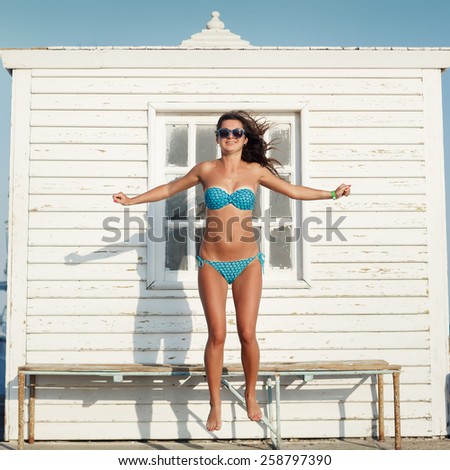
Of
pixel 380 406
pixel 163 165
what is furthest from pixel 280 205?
pixel 380 406

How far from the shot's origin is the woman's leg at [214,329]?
441 cm

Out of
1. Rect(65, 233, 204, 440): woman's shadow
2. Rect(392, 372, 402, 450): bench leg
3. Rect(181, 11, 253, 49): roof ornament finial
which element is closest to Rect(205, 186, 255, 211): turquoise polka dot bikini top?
Rect(65, 233, 204, 440): woman's shadow

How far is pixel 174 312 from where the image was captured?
5730 millimetres

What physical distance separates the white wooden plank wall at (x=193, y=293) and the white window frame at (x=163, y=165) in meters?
0.08

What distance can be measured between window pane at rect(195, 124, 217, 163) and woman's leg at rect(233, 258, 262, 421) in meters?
1.71

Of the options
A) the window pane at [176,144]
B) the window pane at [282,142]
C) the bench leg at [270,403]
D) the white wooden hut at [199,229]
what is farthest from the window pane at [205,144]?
the bench leg at [270,403]

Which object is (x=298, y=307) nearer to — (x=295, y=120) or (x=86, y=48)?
(x=295, y=120)

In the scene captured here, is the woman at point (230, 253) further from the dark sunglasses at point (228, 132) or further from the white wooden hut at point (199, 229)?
the white wooden hut at point (199, 229)

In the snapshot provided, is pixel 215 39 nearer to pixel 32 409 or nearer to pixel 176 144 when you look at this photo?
pixel 176 144

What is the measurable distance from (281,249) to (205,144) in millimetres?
1243

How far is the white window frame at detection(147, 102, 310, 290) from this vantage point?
575cm

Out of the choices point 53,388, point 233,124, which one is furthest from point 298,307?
point 53,388

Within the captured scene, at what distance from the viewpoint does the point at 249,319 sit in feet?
14.6

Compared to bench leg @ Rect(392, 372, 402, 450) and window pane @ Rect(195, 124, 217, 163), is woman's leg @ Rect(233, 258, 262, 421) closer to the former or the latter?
bench leg @ Rect(392, 372, 402, 450)
